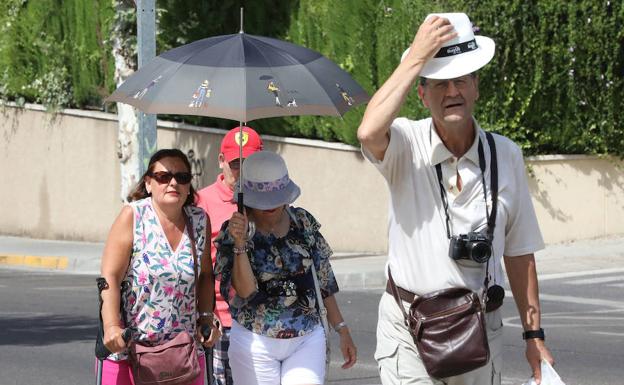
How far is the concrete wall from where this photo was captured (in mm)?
18281

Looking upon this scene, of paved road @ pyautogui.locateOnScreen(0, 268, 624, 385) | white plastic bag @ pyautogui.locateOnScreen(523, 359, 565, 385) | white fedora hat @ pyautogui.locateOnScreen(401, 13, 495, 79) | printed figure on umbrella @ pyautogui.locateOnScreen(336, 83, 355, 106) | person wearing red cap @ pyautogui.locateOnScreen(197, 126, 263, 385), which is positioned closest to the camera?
white fedora hat @ pyautogui.locateOnScreen(401, 13, 495, 79)

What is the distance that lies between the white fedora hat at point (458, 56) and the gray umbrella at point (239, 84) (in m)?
1.35

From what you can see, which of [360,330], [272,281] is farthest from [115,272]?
[360,330]

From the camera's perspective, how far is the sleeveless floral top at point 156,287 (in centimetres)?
538

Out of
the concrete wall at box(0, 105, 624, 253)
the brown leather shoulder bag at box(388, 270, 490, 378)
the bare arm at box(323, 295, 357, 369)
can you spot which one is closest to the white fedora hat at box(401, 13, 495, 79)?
the brown leather shoulder bag at box(388, 270, 490, 378)

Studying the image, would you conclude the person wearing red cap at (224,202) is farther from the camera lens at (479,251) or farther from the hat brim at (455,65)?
the camera lens at (479,251)

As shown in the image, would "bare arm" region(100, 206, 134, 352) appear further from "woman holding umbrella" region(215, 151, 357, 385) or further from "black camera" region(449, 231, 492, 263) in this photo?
"black camera" region(449, 231, 492, 263)

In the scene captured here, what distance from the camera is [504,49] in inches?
703

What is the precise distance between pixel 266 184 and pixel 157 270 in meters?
0.66

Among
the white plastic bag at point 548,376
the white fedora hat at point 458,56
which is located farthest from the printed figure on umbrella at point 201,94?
the white plastic bag at point 548,376

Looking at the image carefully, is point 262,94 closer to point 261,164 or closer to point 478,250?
point 261,164

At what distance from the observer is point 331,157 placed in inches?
759

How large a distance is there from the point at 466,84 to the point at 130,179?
15774 mm

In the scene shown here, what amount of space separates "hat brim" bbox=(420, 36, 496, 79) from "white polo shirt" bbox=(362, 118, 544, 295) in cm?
24
